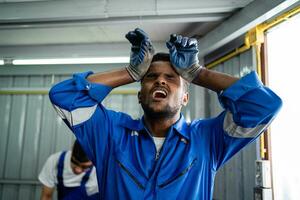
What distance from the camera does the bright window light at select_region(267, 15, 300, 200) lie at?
9.05 feet

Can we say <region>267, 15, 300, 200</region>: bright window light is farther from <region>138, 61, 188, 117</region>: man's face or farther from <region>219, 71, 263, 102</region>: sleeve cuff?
<region>138, 61, 188, 117</region>: man's face

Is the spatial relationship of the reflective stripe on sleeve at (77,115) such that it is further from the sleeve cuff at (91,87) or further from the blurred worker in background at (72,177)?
the blurred worker in background at (72,177)

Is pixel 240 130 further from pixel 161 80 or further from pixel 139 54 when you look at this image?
pixel 139 54

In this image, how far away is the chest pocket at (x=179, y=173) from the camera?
5.37 ft

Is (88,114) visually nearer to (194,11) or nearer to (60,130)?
(194,11)

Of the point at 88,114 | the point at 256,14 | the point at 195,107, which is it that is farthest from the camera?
the point at 195,107

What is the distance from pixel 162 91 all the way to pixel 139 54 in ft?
1.00

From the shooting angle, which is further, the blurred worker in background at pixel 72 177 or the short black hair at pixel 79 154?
the blurred worker in background at pixel 72 177

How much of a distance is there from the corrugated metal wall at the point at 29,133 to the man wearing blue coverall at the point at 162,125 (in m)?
2.81

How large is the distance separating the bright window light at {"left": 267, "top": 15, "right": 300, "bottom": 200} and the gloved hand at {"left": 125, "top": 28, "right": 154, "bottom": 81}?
5.69 ft

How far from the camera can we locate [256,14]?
9.18 ft

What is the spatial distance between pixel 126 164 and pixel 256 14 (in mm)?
2105

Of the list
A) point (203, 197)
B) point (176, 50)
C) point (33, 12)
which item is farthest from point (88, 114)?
point (33, 12)

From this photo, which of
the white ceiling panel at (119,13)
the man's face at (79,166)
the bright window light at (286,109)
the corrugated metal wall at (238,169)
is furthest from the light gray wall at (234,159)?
the man's face at (79,166)
